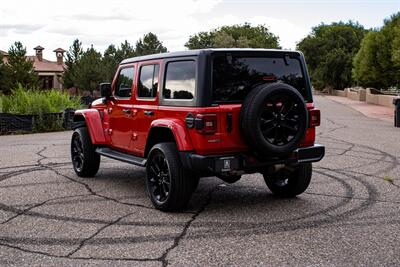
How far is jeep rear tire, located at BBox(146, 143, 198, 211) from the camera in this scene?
6.04 meters

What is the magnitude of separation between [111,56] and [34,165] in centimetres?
6290

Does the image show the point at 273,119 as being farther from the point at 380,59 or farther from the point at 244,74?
the point at 380,59

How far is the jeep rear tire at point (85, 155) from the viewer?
8469 millimetres

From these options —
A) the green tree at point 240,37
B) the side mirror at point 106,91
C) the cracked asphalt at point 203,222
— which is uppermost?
the green tree at point 240,37

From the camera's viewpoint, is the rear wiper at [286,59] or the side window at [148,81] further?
the side window at [148,81]

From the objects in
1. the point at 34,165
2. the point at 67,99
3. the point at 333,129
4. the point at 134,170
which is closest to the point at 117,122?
the point at 134,170

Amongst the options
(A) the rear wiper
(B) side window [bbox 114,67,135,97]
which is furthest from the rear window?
(B) side window [bbox 114,67,135,97]

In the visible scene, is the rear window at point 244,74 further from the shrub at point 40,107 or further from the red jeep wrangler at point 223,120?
the shrub at point 40,107

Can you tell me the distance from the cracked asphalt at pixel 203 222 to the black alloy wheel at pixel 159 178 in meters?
0.21

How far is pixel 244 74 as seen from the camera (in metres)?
6.19

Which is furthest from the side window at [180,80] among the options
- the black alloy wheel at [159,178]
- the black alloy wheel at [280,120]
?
the black alloy wheel at [280,120]

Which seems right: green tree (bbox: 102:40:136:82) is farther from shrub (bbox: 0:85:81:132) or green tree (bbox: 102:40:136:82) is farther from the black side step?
the black side step

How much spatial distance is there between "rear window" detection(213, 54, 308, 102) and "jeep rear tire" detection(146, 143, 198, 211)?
87 cm

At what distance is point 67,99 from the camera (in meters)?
20.3
